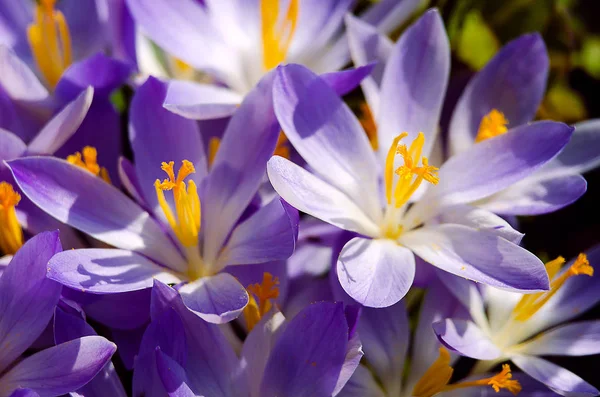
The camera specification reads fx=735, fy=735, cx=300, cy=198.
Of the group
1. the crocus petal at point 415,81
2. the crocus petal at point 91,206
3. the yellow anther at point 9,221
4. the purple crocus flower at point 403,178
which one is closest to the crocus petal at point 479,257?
the purple crocus flower at point 403,178

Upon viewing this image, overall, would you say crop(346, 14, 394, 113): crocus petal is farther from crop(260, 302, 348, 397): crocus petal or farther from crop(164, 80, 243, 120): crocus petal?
crop(260, 302, 348, 397): crocus petal

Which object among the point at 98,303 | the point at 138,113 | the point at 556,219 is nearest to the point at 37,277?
the point at 98,303

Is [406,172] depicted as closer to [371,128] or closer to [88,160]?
[371,128]

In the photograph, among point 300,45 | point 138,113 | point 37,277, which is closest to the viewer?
point 37,277

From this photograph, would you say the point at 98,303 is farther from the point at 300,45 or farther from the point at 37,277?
the point at 300,45

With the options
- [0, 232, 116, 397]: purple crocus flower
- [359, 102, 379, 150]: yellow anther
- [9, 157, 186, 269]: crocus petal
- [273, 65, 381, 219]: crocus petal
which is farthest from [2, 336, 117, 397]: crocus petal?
[359, 102, 379, 150]: yellow anther

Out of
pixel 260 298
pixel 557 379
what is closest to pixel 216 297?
pixel 260 298

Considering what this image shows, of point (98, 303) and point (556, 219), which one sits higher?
point (98, 303)
